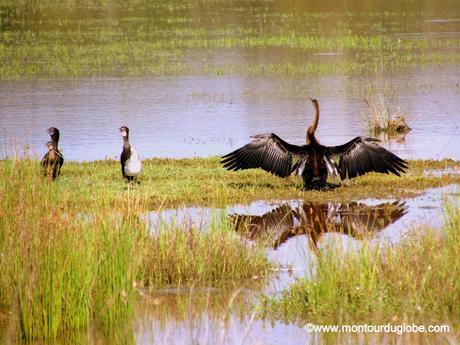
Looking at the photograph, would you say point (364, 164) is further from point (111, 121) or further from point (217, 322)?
point (111, 121)

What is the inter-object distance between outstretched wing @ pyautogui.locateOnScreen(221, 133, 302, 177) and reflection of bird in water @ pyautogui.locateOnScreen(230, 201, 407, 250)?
0.81 meters

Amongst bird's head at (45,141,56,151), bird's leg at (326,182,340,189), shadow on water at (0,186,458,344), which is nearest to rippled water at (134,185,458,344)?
shadow on water at (0,186,458,344)

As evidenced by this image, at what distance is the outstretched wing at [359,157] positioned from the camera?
50.8 ft

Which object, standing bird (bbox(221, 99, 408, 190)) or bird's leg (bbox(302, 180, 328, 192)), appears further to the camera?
bird's leg (bbox(302, 180, 328, 192))

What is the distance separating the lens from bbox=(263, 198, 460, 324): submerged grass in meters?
8.80

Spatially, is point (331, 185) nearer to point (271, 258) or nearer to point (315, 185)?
point (315, 185)

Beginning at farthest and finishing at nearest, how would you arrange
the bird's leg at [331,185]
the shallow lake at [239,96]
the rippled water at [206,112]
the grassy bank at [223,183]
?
1. the rippled water at [206,112]
2. the bird's leg at [331,185]
3. the grassy bank at [223,183]
4. the shallow lake at [239,96]

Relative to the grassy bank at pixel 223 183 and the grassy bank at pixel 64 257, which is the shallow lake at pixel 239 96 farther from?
the grassy bank at pixel 223 183

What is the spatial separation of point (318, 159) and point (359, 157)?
23.0 inches

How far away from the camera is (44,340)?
8.60 metres

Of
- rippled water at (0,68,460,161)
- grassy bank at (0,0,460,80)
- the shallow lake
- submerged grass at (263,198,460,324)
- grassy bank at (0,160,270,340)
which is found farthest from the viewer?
grassy bank at (0,0,460,80)

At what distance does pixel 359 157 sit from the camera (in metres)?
15.5

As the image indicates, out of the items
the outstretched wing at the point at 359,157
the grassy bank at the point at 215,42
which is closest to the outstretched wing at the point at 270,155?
the outstretched wing at the point at 359,157

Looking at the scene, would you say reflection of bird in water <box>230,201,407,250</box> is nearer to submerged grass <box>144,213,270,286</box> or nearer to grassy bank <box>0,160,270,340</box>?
submerged grass <box>144,213,270,286</box>
